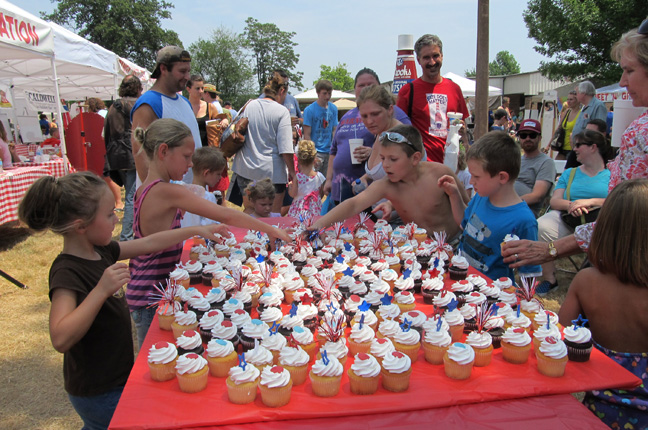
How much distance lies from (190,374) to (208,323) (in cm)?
42

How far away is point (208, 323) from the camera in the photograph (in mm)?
2045

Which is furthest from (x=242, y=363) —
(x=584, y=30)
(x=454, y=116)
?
(x=584, y=30)

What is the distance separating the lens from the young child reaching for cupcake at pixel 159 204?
2.76m

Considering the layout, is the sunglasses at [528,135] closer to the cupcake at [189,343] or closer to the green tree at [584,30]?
the cupcake at [189,343]

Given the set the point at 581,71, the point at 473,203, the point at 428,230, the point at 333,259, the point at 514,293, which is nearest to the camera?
the point at 514,293

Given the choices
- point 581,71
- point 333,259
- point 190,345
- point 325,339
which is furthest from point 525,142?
point 581,71

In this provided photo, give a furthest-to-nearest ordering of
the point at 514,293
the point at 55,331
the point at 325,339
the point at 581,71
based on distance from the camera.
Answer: the point at 581,71, the point at 514,293, the point at 325,339, the point at 55,331

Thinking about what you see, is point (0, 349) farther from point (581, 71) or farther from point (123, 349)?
point (581, 71)

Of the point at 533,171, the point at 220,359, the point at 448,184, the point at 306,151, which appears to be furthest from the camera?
the point at 306,151

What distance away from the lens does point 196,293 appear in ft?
7.57

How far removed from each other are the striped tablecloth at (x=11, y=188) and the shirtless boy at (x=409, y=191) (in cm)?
507

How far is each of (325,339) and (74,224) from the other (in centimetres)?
133

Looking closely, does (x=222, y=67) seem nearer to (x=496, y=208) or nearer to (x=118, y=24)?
(x=118, y=24)

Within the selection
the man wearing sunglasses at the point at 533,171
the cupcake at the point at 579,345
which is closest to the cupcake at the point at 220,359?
the cupcake at the point at 579,345
